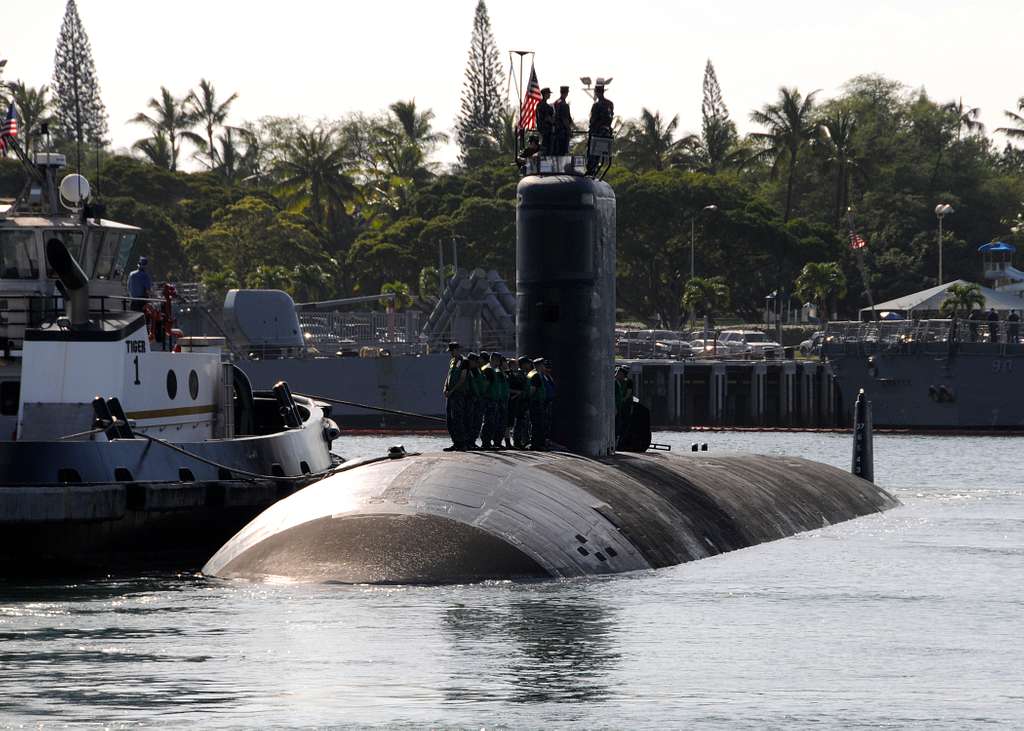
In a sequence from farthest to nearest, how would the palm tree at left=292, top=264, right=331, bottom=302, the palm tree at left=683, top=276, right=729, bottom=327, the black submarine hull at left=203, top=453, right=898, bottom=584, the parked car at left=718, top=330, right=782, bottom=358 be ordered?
the palm tree at left=292, top=264, right=331, bottom=302
the palm tree at left=683, top=276, right=729, bottom=327
the parked car at left=718, top=330, right=782, bottom=358
the black submarine hull at left=203, top=453, right=898, bottom=584

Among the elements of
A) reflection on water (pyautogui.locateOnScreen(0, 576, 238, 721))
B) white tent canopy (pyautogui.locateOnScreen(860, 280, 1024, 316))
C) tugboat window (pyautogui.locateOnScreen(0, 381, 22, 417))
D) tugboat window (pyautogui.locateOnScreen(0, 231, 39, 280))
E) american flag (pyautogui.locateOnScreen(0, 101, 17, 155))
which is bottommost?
reflection on water (pyautogui.locateOnScreen(0, 576, 238, 721))

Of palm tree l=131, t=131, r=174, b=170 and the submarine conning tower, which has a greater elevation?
palm tree l=131, t=131, r=174, b=170

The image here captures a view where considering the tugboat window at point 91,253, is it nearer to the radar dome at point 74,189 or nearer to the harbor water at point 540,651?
the radar dome at point 74,189

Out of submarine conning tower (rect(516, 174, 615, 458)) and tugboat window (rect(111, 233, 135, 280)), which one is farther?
tugboat window (rect(111, 233, 135, 280))

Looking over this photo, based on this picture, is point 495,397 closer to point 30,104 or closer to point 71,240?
point 71,240

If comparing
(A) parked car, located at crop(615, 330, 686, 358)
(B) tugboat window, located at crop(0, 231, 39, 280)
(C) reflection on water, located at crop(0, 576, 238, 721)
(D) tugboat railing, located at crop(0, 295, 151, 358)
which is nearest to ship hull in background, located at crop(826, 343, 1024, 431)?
(A) parked car, located at crop(615, 330, 686, 358)

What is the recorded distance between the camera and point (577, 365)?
29359mm

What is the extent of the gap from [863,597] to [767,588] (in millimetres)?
1470

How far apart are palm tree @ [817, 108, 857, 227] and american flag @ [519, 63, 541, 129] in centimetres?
11919

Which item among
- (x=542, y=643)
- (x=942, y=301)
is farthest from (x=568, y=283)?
(x=942, y=301)

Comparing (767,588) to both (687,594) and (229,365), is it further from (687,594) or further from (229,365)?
(229,365)

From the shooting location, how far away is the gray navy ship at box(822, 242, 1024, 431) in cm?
10175

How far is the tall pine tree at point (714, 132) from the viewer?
157288 millimetres

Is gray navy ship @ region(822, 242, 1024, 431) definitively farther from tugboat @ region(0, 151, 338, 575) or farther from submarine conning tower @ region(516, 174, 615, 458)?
submarine conning tower @ region(516, 174, 615, 458)
